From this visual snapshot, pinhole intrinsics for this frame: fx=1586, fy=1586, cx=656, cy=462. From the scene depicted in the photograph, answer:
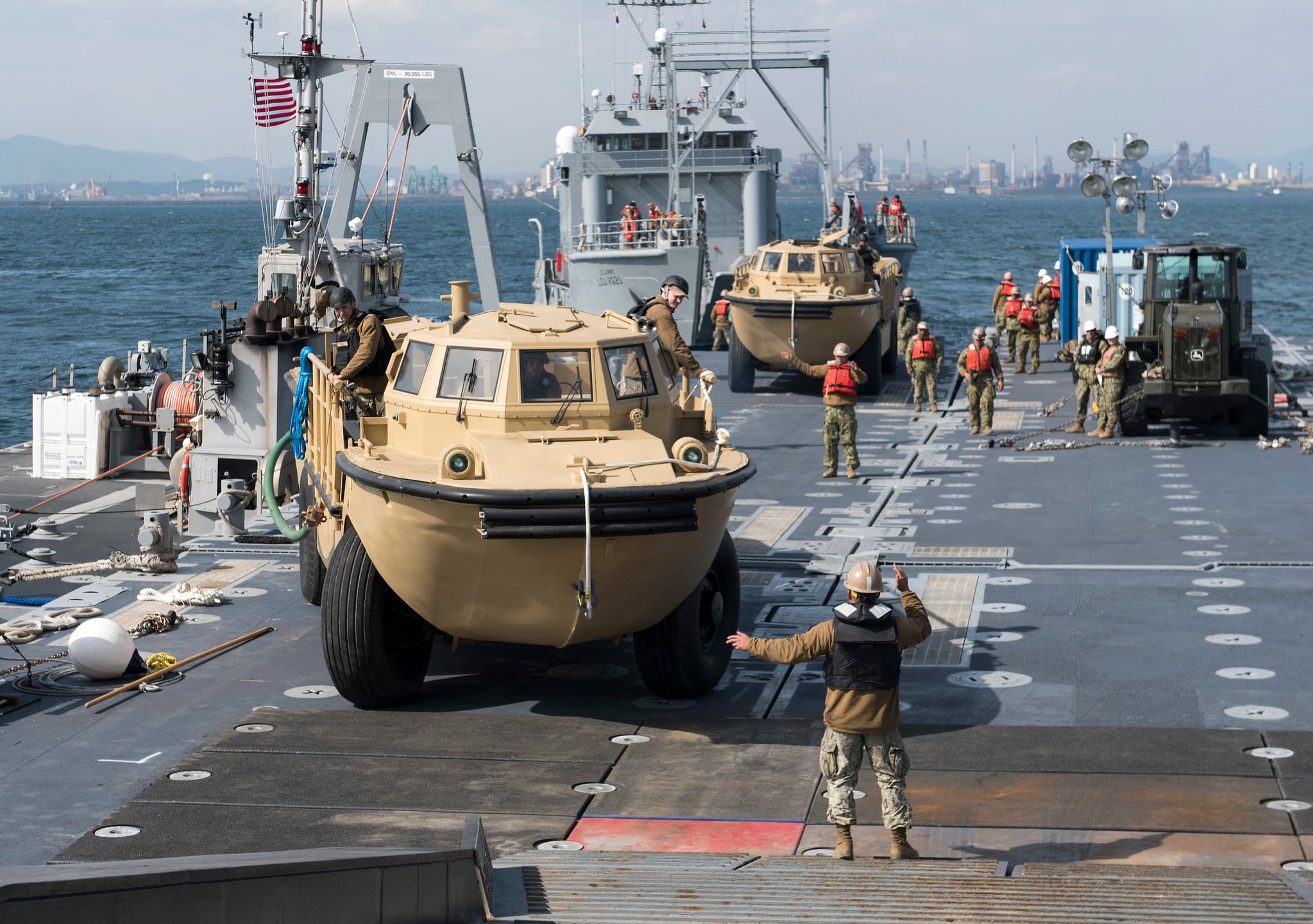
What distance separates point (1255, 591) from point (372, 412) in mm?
6644

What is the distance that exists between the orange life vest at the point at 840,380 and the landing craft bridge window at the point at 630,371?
7076 millimetres

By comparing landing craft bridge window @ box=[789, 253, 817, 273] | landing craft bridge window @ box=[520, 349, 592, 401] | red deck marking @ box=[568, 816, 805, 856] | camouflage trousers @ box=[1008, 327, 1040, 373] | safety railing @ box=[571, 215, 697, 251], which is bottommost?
red deck marking @ box=[568, 816, 805, 856]

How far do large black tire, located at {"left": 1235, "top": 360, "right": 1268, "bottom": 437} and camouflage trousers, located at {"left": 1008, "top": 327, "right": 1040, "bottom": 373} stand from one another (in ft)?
23.3

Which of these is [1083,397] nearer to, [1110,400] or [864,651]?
[1110,400]

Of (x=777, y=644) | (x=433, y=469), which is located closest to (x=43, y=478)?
(x=433, y=469)

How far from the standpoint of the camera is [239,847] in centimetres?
705

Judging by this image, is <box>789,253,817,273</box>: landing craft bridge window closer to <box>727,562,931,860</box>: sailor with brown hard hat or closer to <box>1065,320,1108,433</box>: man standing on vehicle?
<box>1065,320,1108,433</box>: man standing on vehicle

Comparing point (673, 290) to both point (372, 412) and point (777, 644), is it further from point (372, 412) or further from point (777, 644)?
point (777, 644)

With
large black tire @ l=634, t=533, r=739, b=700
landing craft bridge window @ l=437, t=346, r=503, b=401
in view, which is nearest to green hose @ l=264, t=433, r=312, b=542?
landing craft bridge window @ l=437, t=346, r=503, b=401

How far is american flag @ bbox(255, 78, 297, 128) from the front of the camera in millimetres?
21062

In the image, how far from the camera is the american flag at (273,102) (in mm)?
21062

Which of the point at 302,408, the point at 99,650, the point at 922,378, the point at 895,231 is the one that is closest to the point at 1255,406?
A: the point at 922,378

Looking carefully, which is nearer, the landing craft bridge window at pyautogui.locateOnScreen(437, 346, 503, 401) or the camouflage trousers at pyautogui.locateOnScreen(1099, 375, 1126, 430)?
the landing craft bridge window at pyautogui.locateOnScreen(437, 346, 503, 401)

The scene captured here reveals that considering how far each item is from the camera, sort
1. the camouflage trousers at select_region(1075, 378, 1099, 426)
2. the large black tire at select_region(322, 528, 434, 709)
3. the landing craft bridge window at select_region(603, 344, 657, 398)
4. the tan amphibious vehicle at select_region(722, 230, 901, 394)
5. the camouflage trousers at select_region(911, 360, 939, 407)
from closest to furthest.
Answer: the large black tire at select_region(322, 528, 434, 709) → the landing craft bridge window at select_region(603, 344, 657, 398) → the camouflage trousers at select_region(1075, 378, 1099, 426) → the camouflage trousers at select_region(911, 360, 939, 407) → the tan amphibious vehicle at select_region(722, 230, 901, 394)
